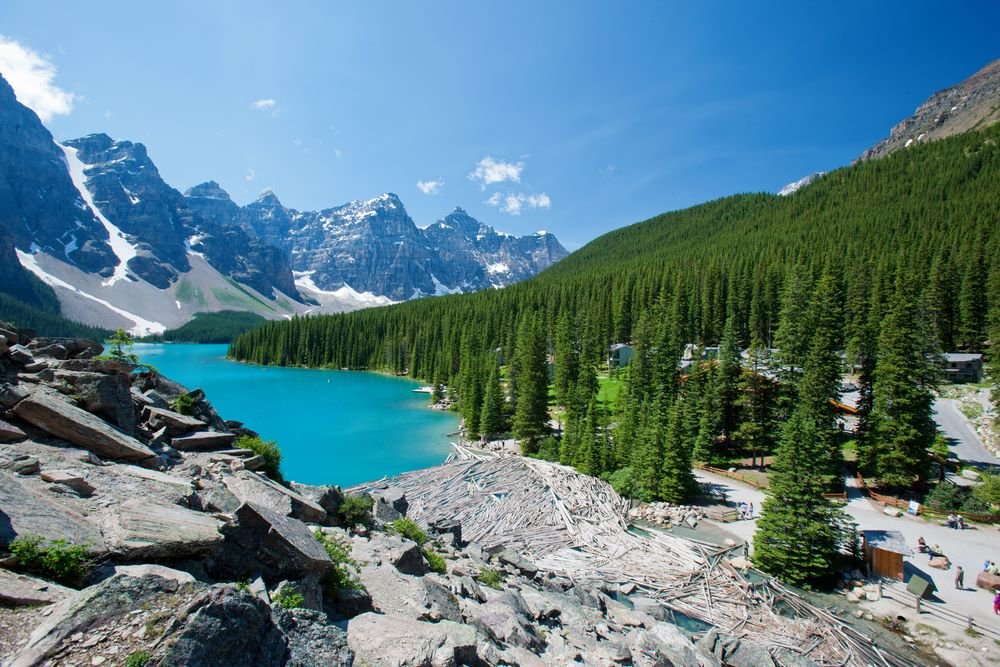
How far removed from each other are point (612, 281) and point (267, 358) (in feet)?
338

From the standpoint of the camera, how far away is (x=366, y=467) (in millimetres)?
40594

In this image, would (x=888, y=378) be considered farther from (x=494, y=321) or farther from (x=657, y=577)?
(x=494, y=321)

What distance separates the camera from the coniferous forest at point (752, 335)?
28797 millimetres

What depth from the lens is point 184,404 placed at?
14727 mm

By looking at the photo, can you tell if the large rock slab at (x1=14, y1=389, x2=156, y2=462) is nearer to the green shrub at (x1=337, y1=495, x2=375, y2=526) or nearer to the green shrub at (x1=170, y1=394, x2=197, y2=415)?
the green shrub at (x1=170, y1=394, x2=197, y2=415)

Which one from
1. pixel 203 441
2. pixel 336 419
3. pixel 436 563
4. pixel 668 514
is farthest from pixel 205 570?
pixel 336 419

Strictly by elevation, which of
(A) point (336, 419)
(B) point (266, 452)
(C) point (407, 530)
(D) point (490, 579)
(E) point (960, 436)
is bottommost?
(A) point (336, 419)

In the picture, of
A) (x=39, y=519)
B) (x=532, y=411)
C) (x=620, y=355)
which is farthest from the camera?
(x=620, y=355)

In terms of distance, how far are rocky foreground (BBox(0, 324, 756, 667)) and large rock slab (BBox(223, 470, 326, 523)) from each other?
60 mm

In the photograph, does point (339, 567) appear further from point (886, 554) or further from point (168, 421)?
point (886, 554)

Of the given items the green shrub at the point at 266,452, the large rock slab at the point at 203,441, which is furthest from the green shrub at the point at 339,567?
the large rock slab at the point at 203,441

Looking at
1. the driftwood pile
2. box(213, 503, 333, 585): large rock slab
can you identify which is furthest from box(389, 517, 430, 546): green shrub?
box(213, 503, 333, 585): large rock slab

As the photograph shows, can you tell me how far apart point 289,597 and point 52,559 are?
287 centimetres

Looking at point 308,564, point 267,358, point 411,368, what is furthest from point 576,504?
point 267,358
